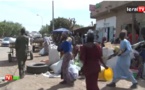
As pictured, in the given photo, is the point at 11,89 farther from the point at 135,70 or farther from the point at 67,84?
the point at 135,70

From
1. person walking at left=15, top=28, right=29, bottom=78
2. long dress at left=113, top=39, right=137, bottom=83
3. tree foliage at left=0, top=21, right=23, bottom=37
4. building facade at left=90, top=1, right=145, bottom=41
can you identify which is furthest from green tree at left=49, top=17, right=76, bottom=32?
long dress at left=113, top=39, right=137, bottom=83

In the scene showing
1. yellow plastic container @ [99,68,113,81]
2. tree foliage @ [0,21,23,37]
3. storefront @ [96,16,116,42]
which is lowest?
yellow plastic container @ [99,68,113,81]

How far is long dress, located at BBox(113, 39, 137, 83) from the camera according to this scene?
8773 millimetres

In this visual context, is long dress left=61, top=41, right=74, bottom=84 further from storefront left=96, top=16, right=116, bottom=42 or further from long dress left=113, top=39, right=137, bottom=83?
storefront left=96, top=16, right=116, bottom=42

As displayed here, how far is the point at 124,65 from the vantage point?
893cm

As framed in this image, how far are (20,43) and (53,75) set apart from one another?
184 cm

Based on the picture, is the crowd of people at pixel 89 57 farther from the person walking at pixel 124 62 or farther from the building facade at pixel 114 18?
the building facade at pixel 114 18

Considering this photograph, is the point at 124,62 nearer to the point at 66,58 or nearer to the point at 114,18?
the point at 66,58

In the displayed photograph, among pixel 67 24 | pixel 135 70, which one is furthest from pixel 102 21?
pixel 67 24

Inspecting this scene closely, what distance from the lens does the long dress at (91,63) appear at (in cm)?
698

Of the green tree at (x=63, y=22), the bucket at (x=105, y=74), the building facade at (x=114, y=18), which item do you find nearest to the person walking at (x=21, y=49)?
the bucket at (x=105, y=74)

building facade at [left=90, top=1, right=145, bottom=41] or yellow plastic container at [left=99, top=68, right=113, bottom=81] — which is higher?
building facade at [left=90, top=1, right=145, bottom=41]

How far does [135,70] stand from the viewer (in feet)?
37.4

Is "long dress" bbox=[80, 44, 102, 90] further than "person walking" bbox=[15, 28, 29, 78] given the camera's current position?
No
